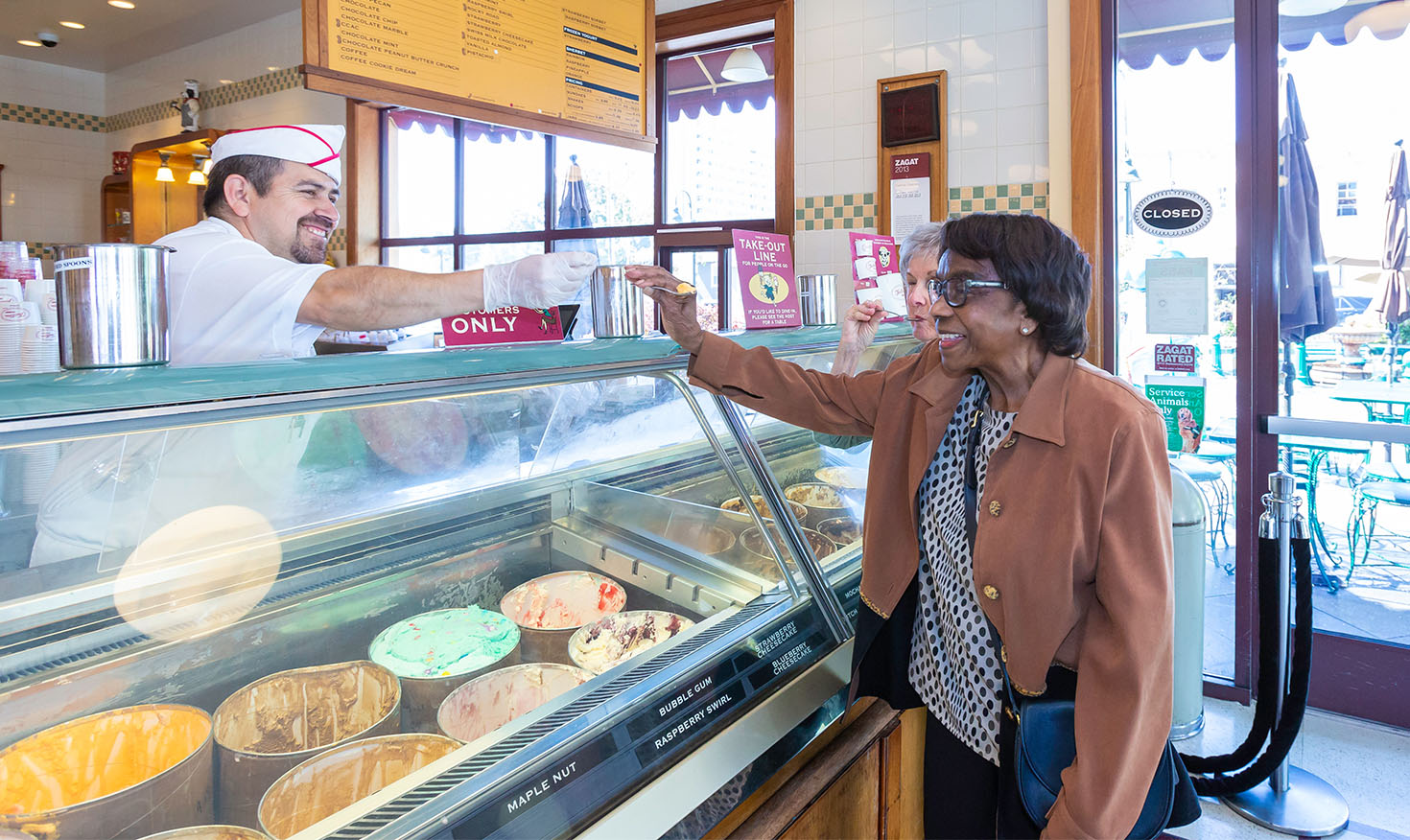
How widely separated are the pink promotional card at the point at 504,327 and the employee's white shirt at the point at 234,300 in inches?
20.4

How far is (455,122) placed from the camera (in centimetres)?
693

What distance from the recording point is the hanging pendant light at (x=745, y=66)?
16.6 feet

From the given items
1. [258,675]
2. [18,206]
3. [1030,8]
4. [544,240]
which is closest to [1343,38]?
[1030,8]

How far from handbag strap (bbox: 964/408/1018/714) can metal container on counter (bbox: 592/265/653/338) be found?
70 cm

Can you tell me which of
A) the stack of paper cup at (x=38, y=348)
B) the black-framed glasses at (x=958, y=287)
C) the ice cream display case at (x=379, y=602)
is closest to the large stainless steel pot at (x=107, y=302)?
the ice cream display case at (x=379, y=602)

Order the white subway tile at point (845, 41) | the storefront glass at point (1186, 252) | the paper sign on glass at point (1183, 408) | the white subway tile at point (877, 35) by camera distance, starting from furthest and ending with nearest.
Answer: the white subway tile at point (845, 41)
the white subway tile at point (877, 35)
the paper sign on glass at point (1183, 408)
the storefront glass at point (1186, 252)

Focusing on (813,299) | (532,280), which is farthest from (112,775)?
(813,299)

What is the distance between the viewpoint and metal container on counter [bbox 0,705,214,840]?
3.33 ft

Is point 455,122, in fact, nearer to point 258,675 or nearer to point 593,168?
point 593,168

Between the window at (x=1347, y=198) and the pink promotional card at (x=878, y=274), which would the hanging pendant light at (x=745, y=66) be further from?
the window at (x=1347, y=198)

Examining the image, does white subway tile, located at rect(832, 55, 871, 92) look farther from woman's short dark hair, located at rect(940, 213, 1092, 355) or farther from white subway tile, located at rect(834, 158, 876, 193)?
woman's short dark hair, located at rect(940, 213, 1092, 355)

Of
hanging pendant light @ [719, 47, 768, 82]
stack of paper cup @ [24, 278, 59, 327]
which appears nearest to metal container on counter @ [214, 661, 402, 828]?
stack of paper cup @ [24, 278, 59, 327]

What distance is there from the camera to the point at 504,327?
1578mm

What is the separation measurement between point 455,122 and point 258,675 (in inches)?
253
